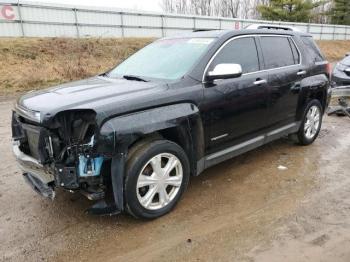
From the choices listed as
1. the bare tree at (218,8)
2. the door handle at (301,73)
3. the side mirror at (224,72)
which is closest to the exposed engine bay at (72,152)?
the side mirror at (224,72)

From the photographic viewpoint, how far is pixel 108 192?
3588mm

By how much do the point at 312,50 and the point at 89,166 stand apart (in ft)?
14.1

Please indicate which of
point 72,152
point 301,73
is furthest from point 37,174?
point 301,73

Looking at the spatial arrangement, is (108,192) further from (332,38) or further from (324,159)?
(332,38)

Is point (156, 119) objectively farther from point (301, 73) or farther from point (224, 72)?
point (301, 73)

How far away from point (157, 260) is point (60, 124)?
1.44m

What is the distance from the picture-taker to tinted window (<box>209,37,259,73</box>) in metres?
4.34

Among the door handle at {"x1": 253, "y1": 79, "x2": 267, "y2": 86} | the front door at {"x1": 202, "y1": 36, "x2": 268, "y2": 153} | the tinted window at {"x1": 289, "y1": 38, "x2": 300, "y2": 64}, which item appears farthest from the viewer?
the tinted window at {"x1": 289, "y1": 38, "x2": 300, "y2": 64}

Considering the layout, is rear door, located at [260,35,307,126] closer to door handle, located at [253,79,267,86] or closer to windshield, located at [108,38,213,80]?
door handle, located at [253,79,267,86]

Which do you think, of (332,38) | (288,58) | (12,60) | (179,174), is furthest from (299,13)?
(179,174)

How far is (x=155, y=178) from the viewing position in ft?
11.8

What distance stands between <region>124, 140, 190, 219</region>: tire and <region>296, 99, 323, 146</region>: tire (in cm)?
273

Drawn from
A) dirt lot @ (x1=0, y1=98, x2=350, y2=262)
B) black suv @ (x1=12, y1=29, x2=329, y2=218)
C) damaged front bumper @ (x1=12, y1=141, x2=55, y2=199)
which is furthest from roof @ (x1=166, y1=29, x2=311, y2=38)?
damaged front bumper @ (x1=12, y1=141, x2=55, y2=199)

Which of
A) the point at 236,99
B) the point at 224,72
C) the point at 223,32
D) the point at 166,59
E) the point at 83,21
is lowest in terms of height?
the point at 236,99
